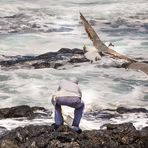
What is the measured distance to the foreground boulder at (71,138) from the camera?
9.02 meters

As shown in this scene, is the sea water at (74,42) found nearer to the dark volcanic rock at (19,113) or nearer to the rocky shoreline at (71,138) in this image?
the dark volcanic rock at (19,113)

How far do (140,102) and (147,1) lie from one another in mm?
28553

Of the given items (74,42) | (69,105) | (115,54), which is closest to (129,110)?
(69,105)

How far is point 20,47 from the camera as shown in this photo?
26031mm

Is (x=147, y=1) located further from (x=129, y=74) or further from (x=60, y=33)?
(x=129, y=74)

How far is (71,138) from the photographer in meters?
9.06

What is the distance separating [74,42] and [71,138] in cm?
1911

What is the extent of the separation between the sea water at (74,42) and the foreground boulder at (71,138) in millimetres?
3431

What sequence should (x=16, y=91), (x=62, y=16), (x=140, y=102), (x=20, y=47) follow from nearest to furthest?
(x=140, y=102) < (x=16, y=91) < (x=20, y=47) < (x=62, y=16)

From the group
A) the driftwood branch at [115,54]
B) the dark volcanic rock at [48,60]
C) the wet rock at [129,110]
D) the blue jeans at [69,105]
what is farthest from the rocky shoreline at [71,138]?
the dark volcanic rock at [48,60]

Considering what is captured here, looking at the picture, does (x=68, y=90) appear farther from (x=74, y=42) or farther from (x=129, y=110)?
(x=74, y=42)

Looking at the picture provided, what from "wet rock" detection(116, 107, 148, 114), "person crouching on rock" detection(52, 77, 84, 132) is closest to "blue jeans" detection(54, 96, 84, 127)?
"person crouching on rock" detection(52, 77, 84, 132)

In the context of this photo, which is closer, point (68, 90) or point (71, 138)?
point (71, 138)

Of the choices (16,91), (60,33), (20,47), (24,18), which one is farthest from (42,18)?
(16,91)
